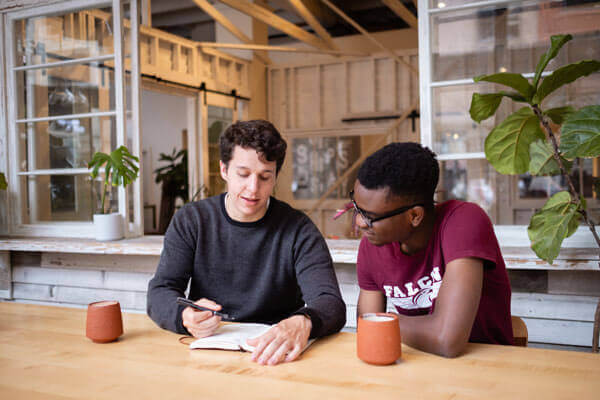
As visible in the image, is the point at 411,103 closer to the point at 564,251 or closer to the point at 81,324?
the point at 564,251

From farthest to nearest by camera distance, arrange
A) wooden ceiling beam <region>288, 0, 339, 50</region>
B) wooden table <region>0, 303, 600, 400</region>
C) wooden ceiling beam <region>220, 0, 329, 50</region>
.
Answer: wooden ceiling beam <region>288, 0, 339, 50</region>
wooden ceiling beam <region>220, 0, 329, 50</region>
wooden table <region>0, 303, 600, 400</region>

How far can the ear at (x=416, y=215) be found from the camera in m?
1.44

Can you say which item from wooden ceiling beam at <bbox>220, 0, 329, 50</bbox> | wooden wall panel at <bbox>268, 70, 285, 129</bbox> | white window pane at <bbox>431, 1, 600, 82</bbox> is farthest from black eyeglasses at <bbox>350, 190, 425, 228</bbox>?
wooden wall panel at <bbox>268, 70, 285, 129</bbox>

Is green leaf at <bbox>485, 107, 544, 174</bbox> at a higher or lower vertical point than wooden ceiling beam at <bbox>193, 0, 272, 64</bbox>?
lower

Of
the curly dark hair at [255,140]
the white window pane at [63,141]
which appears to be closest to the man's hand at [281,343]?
the curly dark hair at [255,140]

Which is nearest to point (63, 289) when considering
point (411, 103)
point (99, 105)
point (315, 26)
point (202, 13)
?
point (99, 105)

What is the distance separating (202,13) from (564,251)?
251 inches

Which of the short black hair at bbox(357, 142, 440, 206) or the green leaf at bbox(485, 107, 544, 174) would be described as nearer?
the short black hair at bbox(357, 142, 440, 206)

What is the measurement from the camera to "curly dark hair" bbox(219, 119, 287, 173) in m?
1.71

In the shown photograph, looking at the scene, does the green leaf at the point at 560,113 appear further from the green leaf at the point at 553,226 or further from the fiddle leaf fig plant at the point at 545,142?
the green leaf at the point at 553,226

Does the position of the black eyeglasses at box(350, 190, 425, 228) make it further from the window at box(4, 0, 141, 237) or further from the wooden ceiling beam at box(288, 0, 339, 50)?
the wooden ceiling beam at box(288, 0, 339, 50)

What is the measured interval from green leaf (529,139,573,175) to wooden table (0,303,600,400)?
889 mm

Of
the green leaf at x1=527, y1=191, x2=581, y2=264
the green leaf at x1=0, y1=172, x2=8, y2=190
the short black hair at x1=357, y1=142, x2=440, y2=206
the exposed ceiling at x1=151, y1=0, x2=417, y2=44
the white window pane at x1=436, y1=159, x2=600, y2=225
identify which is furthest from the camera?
the exposed ceiling at x1=151, y1=0, x2=417, y2=44

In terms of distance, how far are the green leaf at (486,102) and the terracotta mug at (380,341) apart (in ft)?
3.59
